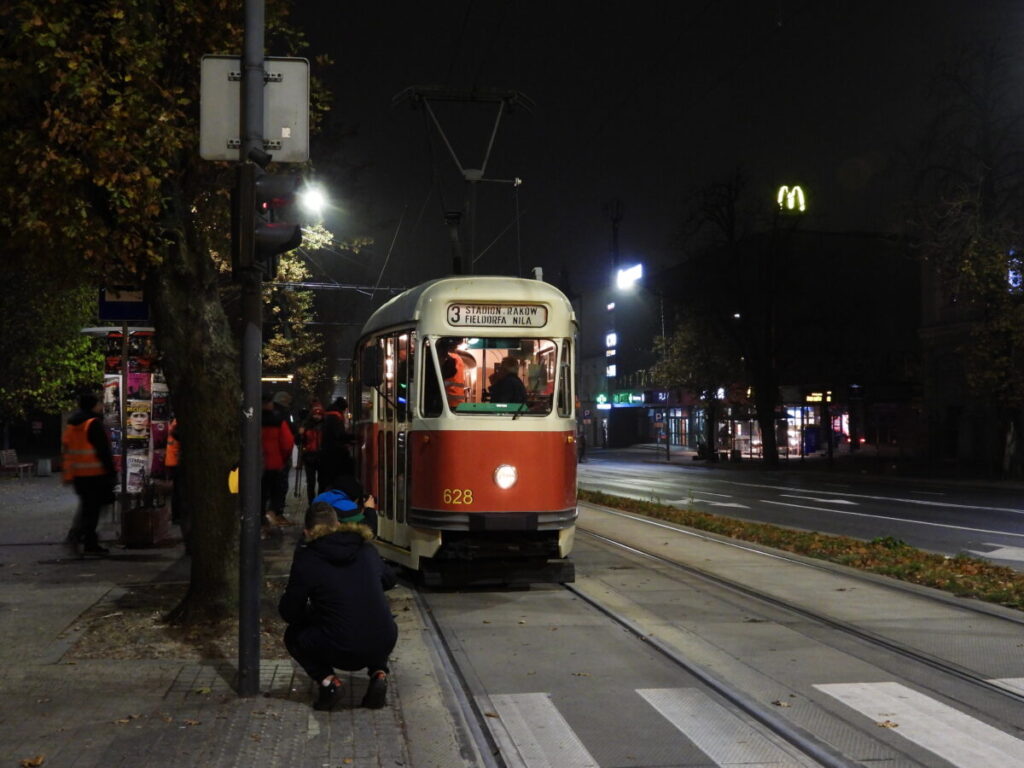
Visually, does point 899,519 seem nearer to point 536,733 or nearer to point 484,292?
point 484,292

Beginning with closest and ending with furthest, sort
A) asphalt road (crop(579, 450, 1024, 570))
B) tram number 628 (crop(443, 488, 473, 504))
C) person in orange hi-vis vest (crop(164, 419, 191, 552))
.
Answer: tram number 628 (crop(443, 488, 473, 504))
person in orange hi-vis vest (crop(164, 419, 191, 552))
asphalt road (crop(579, 450, 1024, 570))

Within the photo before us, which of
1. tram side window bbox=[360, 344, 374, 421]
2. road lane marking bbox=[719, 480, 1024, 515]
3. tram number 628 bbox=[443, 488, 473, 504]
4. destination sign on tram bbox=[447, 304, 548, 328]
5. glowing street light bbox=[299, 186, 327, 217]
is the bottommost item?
road lane marking bbox=[719, 480, 1024, 515]

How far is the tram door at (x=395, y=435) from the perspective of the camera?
10.9 metres

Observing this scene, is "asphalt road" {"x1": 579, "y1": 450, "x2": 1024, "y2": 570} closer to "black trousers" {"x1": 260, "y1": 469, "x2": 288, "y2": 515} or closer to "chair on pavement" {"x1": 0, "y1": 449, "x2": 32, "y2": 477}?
"black trousers" {"x1": 260, "y1": 469, "x2": 288, "y2": 515}

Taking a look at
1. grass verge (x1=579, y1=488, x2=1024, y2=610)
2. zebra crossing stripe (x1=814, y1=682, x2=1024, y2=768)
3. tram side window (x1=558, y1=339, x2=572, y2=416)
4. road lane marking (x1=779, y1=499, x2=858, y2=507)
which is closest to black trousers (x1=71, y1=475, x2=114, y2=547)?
tram side window (x1=558, y1=339, x2=572, y2=416)

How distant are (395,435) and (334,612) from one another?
497cm

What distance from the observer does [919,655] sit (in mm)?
7879

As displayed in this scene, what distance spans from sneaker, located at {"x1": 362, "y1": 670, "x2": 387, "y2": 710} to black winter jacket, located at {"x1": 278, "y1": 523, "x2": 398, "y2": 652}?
6.6 inches

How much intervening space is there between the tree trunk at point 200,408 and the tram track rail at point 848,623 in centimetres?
491

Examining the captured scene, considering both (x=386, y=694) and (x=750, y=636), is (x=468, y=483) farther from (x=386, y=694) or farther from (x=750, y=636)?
(x=386, y=694)

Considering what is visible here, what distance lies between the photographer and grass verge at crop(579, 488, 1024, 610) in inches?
422

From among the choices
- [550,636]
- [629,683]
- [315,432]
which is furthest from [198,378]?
[315,432]

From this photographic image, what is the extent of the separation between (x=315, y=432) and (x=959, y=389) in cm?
3351

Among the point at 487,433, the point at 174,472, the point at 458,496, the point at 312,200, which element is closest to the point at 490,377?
the point at 487,433
